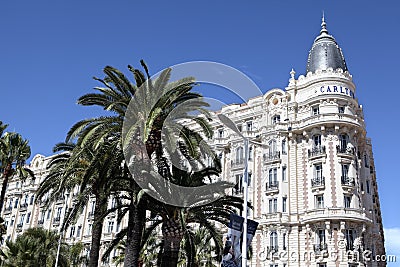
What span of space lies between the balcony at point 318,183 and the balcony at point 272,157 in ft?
15.1

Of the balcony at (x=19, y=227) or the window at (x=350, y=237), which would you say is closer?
the window at (x=350, y=237)

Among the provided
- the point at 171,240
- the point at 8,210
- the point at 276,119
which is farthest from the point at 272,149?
the point at 8,210

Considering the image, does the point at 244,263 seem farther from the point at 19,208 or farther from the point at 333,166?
the point at 19,208

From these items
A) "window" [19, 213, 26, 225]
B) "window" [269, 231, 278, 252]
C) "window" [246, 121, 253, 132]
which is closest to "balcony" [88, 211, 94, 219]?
"window" [19, 213, 26, 225]

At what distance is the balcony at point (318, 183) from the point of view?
42.8 metres

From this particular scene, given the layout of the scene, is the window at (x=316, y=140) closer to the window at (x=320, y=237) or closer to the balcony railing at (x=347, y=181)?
the balcony railing at (x=347, y=181)

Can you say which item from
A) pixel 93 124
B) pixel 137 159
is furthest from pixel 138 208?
pixel 93 124

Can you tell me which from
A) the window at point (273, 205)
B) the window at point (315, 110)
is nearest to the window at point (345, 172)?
the window at point (315, 110)

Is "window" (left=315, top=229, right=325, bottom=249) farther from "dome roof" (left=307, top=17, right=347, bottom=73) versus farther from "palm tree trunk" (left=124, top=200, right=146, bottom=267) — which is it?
"palm tree trunk" (left=124, top=200, right=146, bottom=267)

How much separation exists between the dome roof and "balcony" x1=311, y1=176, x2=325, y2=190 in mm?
12153

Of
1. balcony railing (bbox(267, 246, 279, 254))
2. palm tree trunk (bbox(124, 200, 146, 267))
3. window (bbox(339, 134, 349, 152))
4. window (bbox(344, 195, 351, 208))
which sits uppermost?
window (bbox(339, 134, 349, 152))

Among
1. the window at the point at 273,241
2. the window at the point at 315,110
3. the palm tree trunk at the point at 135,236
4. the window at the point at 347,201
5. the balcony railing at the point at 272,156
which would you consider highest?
the window at the point at 315,110

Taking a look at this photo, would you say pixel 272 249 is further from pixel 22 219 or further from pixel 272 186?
pixel 22 219

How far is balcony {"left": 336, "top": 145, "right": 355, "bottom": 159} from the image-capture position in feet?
142
